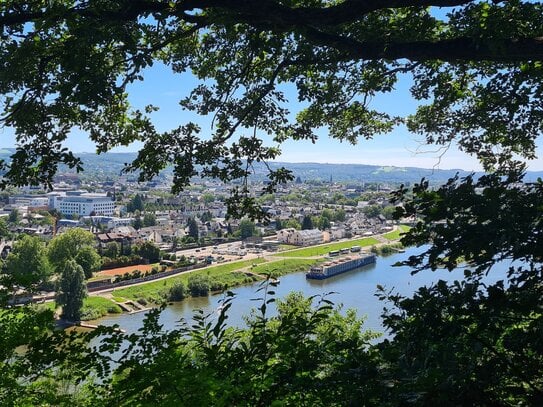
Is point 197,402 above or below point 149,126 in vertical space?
below

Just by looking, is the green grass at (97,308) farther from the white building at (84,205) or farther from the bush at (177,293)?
the white building at (84,205)

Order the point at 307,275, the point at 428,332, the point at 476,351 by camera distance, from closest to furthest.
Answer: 1. the point at 476,351
2. the point at 428,332
3. the point at 307,275

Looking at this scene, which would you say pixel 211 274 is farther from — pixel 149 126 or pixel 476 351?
pixel 476 351

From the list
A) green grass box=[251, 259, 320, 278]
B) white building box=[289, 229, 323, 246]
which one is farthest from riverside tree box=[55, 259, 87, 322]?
white building box=[289, 229, 323, 246]

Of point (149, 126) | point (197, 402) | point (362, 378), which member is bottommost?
point (197, 402)

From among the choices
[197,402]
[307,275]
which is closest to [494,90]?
[197,402]

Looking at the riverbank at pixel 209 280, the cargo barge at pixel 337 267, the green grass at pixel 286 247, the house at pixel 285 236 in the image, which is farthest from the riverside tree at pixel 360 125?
the house at pixel 285 236

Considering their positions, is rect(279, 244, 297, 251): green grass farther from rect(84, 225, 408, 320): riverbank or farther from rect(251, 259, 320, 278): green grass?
rect(251, 259, 320, 278): green grass
